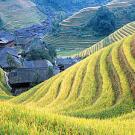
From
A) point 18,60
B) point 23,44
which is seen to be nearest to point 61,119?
point 18,60

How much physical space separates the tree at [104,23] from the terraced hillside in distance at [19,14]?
45396 millimetres

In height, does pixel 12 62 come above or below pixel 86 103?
below

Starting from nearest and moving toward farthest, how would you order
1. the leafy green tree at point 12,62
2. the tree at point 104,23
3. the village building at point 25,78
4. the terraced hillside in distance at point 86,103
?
the terraced hillside in distance at point 86,103
the village building at point 25,78
the leafy green tree at point 12,62
the tree at point 104,23

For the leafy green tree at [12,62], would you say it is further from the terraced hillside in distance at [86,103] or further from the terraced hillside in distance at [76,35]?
the terraced hillside in distance at [76,35]

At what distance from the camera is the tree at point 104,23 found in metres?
127

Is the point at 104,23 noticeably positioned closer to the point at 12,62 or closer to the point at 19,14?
the point at 12,62

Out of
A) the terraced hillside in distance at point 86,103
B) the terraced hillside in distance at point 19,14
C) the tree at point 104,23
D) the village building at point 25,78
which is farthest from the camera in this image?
the terraced hillside in distance at point 19,14

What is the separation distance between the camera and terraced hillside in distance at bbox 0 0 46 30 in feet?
557

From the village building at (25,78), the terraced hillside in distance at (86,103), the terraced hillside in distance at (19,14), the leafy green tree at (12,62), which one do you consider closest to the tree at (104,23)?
the terraced hillside in distance at (19,14)

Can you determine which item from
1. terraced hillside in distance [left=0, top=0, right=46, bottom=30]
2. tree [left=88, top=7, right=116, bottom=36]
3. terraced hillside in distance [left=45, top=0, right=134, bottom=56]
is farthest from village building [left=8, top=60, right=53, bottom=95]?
terraced hillside in distance [left=0, top=0, right=46, bottom=30]

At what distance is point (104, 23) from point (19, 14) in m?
61.4

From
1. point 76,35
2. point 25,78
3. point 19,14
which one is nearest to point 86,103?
point 25,78

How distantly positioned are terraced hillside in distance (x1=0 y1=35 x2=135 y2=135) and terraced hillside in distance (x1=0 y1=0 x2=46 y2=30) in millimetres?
126613

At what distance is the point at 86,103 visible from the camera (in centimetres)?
2875
